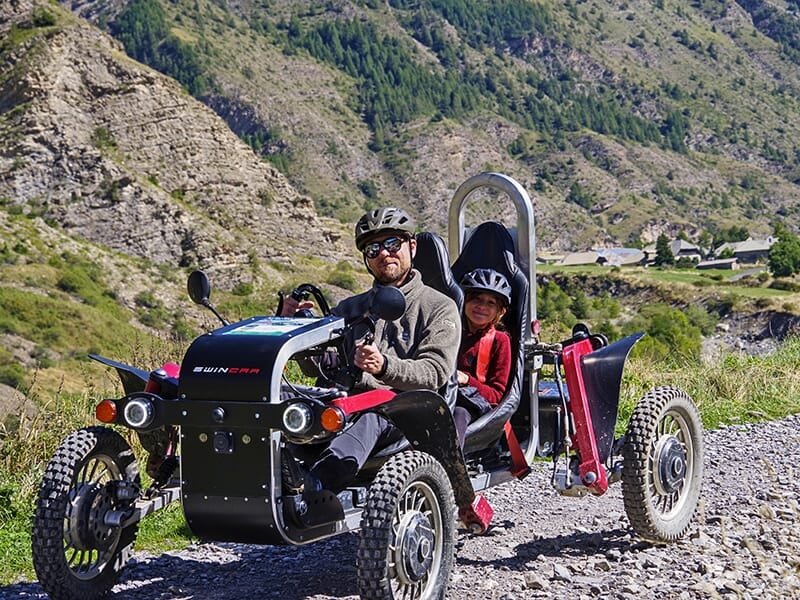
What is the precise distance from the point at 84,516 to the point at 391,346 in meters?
1.58

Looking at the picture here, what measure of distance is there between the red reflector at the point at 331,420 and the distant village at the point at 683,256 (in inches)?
5314

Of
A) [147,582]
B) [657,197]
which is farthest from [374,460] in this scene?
[657,197]

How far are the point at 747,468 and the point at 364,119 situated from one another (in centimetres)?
16837

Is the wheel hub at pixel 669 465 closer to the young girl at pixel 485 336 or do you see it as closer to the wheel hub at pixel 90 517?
the young girl at pixel 485 336

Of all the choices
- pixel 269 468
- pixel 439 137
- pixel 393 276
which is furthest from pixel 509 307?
pixel 439 137

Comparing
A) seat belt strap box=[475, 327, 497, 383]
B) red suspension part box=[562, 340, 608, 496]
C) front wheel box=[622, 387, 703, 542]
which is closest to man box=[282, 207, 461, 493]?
seat belt strap box=[475, 327, 497, 383]

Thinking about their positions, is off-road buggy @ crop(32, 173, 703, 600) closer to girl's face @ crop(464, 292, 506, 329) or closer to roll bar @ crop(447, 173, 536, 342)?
girl's face @ crop(464, 292, 506, 329)

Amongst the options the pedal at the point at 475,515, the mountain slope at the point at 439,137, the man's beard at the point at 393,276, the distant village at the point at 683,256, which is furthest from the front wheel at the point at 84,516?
the mountain slope at the point at 439,137

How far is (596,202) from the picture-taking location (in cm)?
16825

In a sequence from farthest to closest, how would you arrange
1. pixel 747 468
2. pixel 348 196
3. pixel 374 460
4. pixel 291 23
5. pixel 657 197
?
pixel 291 23 < pixel 657 197 < pixel 348 196 < pixel 747 468 < pixel 374 460

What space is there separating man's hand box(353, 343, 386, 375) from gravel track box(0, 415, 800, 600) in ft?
3.89

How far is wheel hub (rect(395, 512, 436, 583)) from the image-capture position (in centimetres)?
448

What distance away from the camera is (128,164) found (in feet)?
293

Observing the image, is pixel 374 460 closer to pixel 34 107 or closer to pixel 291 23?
pixel 34 107
